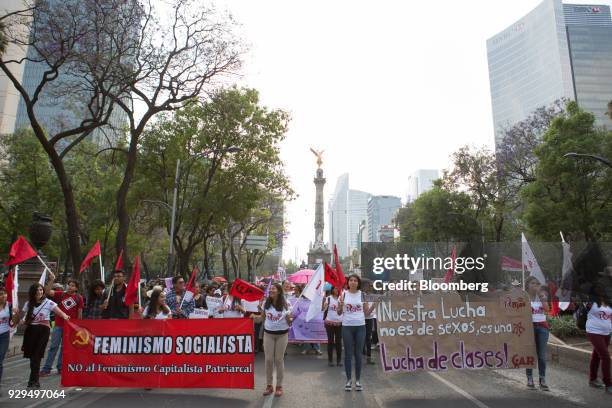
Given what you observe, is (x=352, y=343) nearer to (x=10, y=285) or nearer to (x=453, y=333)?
(x=453, y=333)

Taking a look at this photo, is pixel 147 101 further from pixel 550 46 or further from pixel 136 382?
pixel 550 46

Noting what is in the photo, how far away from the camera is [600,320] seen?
7.02m

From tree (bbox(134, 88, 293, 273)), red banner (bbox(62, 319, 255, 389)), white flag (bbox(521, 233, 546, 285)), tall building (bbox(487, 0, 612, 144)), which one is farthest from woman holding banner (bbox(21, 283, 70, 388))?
tall building (bbox(487, 0, 612, 144))

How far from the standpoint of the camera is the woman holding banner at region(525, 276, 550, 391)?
7.14 m

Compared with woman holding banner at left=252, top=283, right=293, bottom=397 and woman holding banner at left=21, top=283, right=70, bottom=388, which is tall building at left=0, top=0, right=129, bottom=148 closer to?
woman holding banner at left=21, top=283, right=70, bottom=388

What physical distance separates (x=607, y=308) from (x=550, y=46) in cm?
11065

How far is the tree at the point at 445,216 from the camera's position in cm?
4360

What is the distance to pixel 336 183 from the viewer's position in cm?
19888

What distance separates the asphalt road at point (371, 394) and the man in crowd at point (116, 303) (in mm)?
1387

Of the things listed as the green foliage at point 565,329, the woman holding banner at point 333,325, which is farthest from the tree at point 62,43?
the green foliage at point 565,329

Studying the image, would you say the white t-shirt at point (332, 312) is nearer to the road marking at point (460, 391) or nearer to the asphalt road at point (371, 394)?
the asphalt road at point (371, 394)

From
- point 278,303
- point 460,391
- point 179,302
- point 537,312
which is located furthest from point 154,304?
point 537,312

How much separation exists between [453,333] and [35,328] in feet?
22.6

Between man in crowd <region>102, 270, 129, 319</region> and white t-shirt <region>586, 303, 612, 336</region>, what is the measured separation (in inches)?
319
